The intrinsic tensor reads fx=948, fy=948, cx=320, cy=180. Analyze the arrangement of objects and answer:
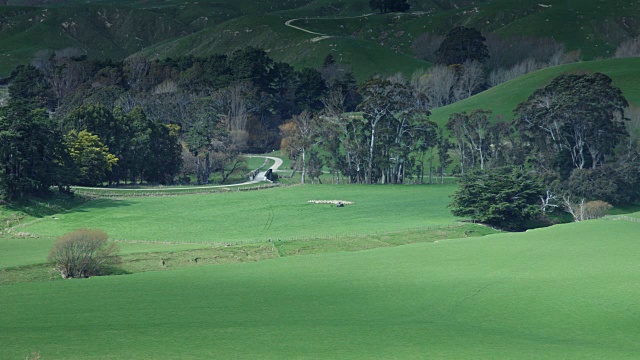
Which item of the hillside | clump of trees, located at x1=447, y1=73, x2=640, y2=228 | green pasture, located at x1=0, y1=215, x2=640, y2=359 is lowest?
green pasture, located at x1=0, y1=215, x2=640, y2=359

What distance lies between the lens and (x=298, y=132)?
134625mm

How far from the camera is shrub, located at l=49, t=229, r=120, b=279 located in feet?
210

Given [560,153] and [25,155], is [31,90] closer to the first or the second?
[25,155]

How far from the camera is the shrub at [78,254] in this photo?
210 ft

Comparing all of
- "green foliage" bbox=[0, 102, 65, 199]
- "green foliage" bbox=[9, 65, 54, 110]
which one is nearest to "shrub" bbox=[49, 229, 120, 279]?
"green foliage" bbox=[0, 102, 65, 199]

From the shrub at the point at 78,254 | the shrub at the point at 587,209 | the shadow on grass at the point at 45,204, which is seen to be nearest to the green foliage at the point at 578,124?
the shrub at the point at 587,209

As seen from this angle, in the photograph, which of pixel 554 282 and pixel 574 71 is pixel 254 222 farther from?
pixel 574 71

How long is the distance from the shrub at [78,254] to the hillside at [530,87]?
100396mm

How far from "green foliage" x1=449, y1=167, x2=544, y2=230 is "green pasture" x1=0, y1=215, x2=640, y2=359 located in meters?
24.8

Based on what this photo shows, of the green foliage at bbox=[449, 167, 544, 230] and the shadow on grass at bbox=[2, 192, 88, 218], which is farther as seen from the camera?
the shadow on grass at bbox=[2, 192, 88, 218]

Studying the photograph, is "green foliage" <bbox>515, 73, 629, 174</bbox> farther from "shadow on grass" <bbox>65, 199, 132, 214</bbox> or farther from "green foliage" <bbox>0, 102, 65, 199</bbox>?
"green foliage" <bbox>0, 102, 65, 199</bbox>

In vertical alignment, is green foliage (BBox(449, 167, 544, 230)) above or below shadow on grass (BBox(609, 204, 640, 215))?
above

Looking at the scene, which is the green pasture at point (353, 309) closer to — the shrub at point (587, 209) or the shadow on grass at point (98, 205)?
the shrub at point (587, 209)

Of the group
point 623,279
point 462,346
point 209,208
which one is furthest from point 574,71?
point 462,346
